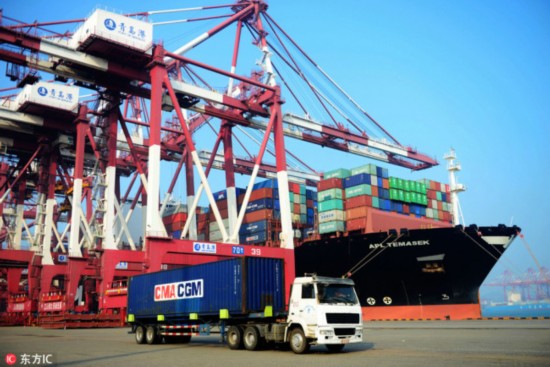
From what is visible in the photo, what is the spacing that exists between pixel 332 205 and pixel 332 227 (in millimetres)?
1734

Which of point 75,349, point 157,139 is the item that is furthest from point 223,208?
point 75,349

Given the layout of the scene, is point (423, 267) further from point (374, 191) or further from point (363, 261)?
point (374, 191)

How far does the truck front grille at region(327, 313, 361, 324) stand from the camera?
1400 centimetres

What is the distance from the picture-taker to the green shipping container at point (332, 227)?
115 feet

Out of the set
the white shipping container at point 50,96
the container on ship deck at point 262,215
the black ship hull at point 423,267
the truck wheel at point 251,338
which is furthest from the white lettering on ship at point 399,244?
the white shipping container at point 50,96

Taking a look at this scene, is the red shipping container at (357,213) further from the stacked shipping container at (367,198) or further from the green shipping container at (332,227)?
the green shipping container at (332,227)

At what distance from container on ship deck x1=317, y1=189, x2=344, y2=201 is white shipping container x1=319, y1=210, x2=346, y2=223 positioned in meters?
1.07

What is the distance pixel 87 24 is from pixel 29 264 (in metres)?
24.6

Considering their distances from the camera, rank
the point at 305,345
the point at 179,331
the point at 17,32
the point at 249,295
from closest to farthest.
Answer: the point at 305,345 → the point at 249,295 → the point at 179,331 → the point at 17,32

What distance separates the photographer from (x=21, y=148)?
45.2m

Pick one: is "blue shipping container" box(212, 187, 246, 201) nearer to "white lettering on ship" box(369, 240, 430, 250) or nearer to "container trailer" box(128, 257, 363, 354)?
"white lettering on ship" box(369, 240, 430, 250)

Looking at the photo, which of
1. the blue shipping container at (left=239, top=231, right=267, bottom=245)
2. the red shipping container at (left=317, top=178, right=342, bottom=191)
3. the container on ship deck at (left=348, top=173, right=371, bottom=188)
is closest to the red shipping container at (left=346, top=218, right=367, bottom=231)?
the container on ship deck at (left=348, top=173, right=371, bottom=188)

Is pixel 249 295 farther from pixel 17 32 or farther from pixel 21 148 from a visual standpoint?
pixel 21 148

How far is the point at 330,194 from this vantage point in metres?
36.3
